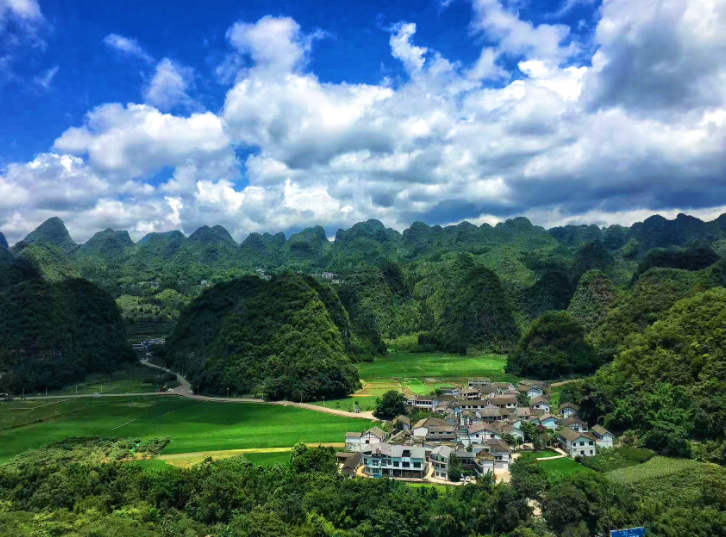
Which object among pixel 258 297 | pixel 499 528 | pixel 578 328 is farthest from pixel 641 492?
pixel 258 297

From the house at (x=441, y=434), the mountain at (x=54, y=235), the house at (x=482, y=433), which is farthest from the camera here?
the mountain at (x=54, y=235)

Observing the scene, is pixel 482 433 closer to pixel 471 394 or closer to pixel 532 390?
pixel 471 394

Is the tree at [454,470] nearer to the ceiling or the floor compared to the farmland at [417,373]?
nearer to the ceiling

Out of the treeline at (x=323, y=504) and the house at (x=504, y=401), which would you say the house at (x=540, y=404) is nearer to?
the house at (x=504, y=401)

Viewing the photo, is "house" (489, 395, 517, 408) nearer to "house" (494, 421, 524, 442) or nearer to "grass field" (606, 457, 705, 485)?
"house" (494, 421, 524, 442)

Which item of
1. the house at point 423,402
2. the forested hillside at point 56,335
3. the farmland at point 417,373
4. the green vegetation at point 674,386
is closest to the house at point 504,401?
the house at point 423,402

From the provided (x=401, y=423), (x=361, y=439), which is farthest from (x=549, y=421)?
(x=361, y=439)

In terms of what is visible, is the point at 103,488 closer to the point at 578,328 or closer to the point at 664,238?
the point at 578,328
